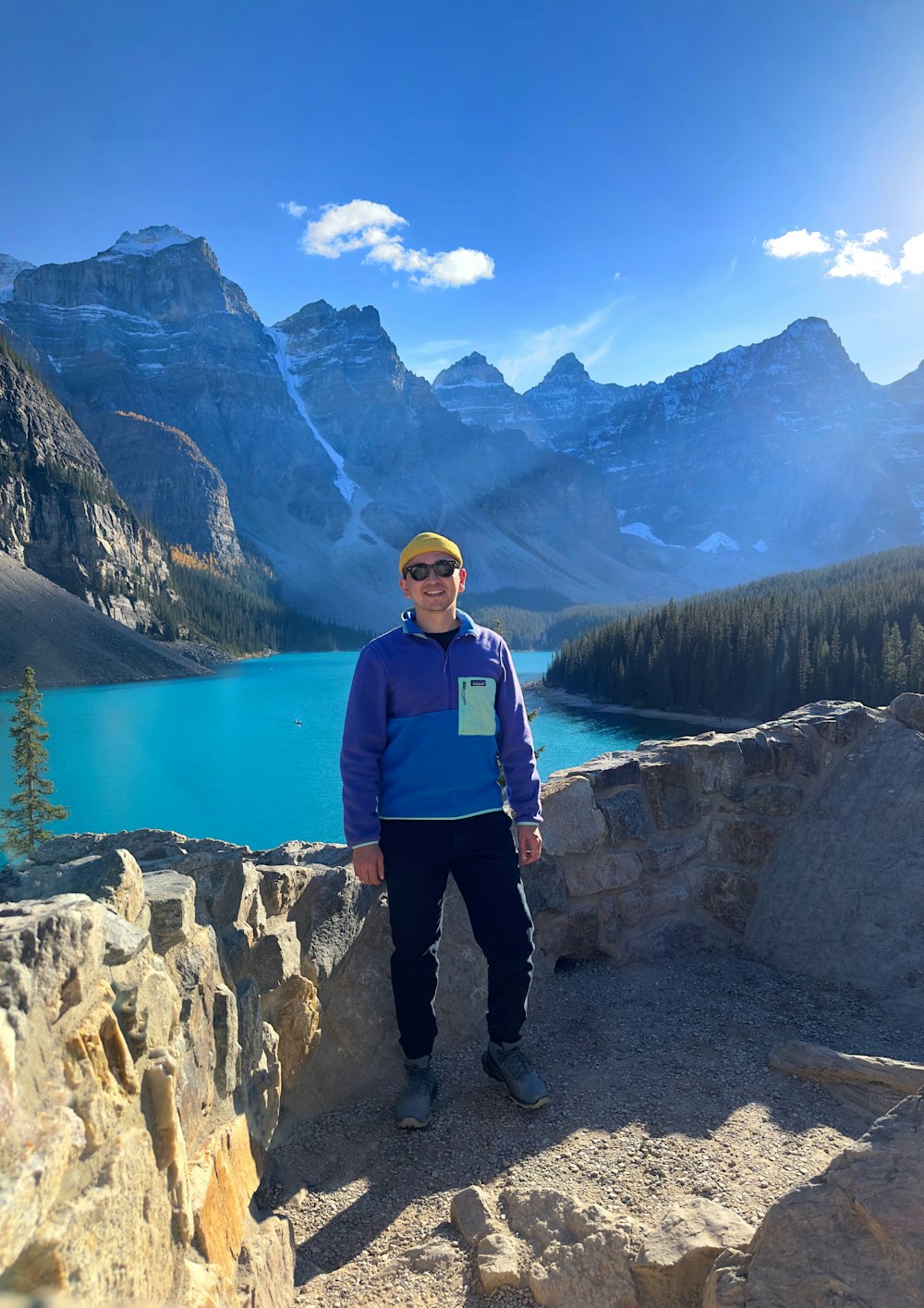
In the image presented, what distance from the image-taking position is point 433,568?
3.33 meters

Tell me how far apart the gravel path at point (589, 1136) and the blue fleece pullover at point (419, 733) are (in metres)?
1.29

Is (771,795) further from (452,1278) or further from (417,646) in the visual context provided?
(452,1278)

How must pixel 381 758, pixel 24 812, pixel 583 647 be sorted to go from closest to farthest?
pixel 381 758, pixel 24 812, pixel 583 647

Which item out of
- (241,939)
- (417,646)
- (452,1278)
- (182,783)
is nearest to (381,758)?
(417,646)

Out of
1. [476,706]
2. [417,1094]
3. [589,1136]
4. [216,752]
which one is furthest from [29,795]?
[216,752]

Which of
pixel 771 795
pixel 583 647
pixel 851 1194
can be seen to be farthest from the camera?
pixel 583 647

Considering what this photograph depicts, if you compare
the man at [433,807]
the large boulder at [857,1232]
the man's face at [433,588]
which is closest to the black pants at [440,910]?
the man at [433,807]

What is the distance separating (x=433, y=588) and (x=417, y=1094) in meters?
2.24

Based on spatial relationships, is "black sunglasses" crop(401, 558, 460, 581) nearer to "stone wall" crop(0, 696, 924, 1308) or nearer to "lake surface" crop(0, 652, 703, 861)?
"stone wall" crop(0, 696, 924, 1308)

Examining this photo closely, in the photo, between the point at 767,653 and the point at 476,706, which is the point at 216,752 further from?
the point at 476,706

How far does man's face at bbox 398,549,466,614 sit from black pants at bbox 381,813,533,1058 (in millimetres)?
958

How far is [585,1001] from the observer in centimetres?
404

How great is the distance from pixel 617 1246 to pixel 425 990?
4.04 feet

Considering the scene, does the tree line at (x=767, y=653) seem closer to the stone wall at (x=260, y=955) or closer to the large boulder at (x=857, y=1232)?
the stone wall at (x=260, y=955)
